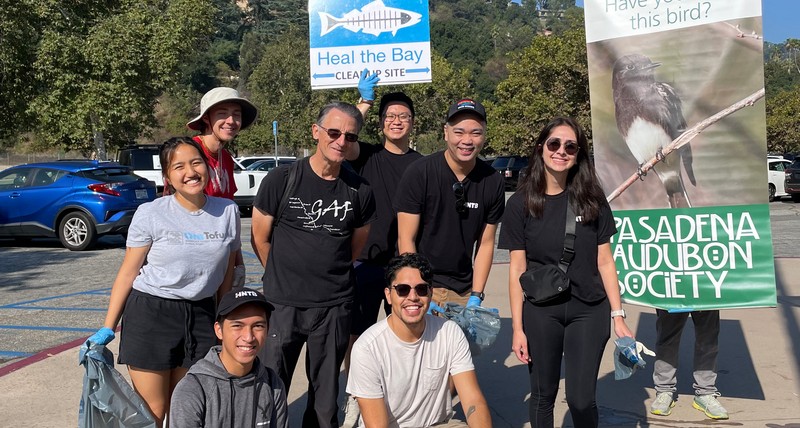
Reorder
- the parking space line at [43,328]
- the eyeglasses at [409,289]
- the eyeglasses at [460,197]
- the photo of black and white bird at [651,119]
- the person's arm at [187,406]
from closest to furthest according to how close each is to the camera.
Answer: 1. the person's arm at [187,406]
2. the eyeglasses at [409,289]
3. the eyeglasses at [460,197]
4. the photo of black and white bird at [651,119]
5. the parking space line at [43,328]

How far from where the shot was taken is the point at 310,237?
13.9ft

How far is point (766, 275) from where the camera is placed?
17.4ft

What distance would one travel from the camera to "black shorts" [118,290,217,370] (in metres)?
3.82

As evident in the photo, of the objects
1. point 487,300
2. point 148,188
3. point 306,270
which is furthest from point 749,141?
point 148,188

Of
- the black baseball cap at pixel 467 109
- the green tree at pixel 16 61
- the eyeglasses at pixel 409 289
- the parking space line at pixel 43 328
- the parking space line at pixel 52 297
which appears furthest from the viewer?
the green tree at pixel 16 61

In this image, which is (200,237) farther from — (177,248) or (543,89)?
(543,89)

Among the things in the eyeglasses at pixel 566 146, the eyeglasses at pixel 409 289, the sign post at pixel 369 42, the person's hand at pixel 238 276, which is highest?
the sign post at pixel 369 42

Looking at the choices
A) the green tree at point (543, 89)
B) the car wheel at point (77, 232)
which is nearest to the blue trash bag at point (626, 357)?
the car wheel at point (77, 232)

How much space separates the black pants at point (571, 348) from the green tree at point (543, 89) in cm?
3844

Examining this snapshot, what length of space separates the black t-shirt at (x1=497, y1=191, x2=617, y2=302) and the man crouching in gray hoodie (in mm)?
1436

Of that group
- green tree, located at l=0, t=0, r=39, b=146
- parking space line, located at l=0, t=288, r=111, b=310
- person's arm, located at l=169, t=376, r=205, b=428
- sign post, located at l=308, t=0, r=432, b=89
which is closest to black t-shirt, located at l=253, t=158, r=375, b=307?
person's arm, located at l=169, t=376, r=205, b=428

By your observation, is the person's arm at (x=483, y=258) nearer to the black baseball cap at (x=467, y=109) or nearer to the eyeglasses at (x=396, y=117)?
the black baseball cap at (x=467, y=109)

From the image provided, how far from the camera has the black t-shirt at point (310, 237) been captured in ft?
13.9

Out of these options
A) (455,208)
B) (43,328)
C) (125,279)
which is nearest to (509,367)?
(455,208)
